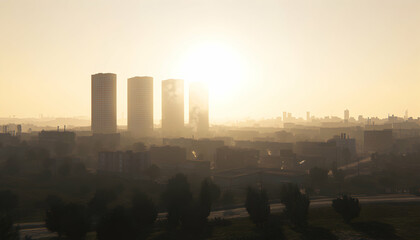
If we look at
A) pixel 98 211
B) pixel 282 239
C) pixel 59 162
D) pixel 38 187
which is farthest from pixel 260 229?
pixel 59 162

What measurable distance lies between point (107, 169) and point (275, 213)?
242 ft

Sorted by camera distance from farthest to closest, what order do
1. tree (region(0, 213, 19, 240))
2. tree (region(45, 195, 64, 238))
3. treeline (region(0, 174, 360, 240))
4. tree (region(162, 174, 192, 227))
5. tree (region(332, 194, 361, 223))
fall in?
tree (region(162, 174, 192, 227))
tree (region(332, 194, 361, 223))
tree (region(45, 195, 64, 238))
treeline (region(0, 174, 360, 240))
tree (region(0, 213, 19, 240))

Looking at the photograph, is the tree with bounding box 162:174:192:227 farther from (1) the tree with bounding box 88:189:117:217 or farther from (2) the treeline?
(1) the tree with bounding box 88:189:117:217

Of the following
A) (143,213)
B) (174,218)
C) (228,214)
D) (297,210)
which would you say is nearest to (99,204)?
(143,213)

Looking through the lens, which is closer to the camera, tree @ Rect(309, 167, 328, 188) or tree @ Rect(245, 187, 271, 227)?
tree @ Rect(245, 187, 271, 227)

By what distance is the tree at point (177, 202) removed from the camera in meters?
56.8

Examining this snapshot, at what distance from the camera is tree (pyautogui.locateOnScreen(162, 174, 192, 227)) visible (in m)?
56.8

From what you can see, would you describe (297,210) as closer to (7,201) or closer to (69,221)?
(69,221)

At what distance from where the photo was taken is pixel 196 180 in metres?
114

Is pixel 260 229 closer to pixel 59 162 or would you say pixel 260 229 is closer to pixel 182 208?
pixel 182 208

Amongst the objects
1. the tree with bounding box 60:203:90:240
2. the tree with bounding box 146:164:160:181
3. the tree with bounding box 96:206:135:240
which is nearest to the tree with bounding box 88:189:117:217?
the tree with bounding box 60:203:90:240

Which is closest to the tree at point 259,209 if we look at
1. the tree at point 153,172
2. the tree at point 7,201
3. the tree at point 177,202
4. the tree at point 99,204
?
the tree at point 177,202

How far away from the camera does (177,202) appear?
6219 cm

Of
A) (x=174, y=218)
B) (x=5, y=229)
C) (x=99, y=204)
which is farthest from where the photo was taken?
(x=99, y=204)
